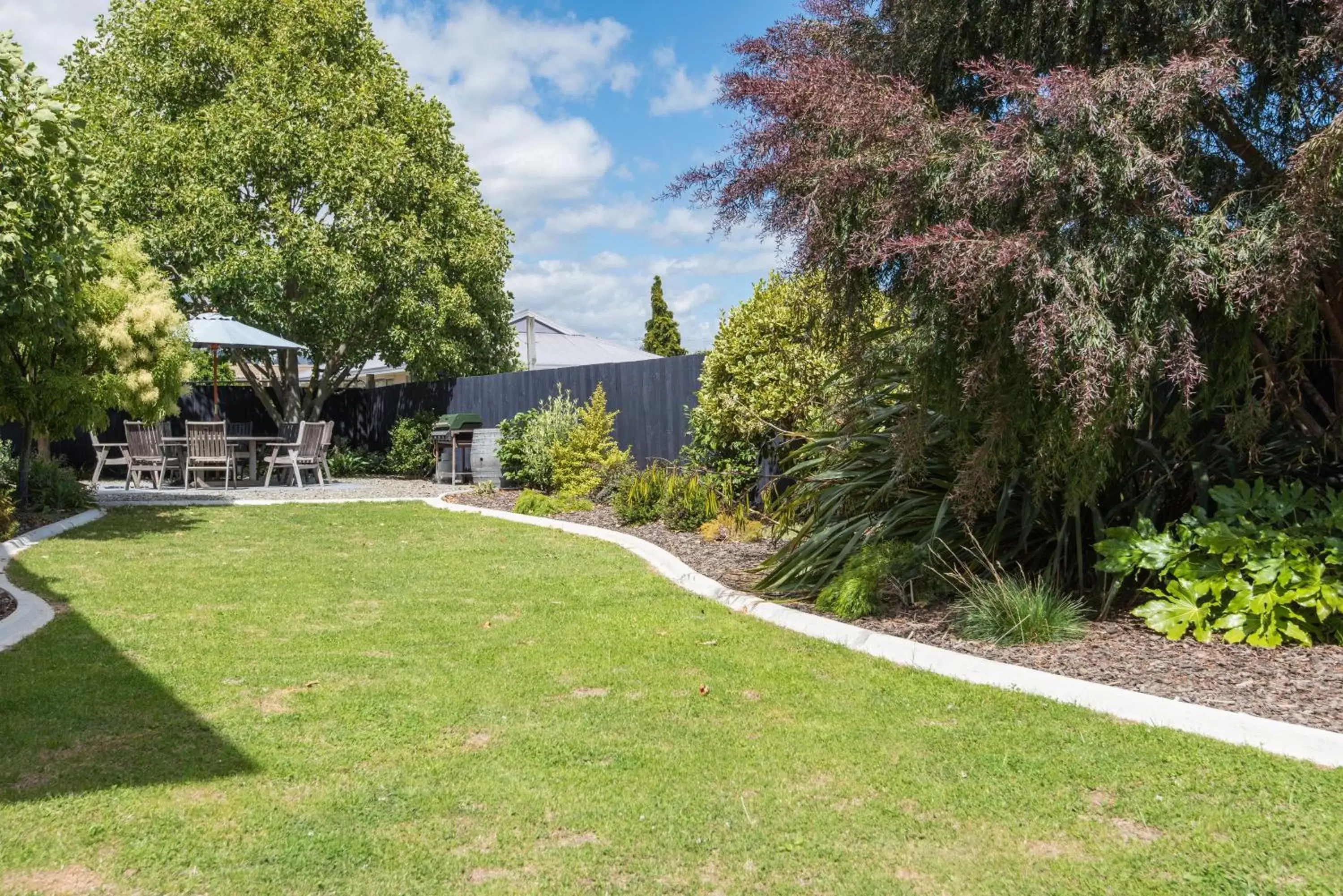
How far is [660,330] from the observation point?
130 ft

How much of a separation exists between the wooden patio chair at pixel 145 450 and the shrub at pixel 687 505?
28.3ft

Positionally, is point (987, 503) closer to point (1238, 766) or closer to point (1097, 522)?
point (1097, 522)

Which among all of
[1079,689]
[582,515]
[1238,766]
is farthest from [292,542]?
[1238,766]

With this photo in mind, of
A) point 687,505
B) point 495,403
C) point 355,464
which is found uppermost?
point 495,403

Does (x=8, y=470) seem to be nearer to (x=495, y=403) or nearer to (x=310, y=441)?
(x=310, y=441)

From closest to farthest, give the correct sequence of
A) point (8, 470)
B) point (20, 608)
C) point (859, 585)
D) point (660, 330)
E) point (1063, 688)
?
point (1063, 688) → point (859, 585) → point (20, 608) → point (8, 470) → point (660, 330)

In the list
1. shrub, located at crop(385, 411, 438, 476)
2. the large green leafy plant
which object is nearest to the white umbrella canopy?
shrub, located at crop(385, 411, 438, 476)

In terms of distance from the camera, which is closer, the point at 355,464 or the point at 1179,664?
the point at 1179,664

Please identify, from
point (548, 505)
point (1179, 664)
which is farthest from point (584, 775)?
point (548, 505)

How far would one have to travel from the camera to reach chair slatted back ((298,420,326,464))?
14773 millimetres

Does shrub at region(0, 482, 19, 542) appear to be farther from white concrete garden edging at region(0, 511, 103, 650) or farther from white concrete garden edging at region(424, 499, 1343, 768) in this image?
white concrete garden edging at region(424, 499, 1343, 768)

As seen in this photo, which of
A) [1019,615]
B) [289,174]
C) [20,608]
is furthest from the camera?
Result: [289,174]

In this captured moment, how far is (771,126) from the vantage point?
18.4ft

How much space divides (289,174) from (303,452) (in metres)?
5.03
